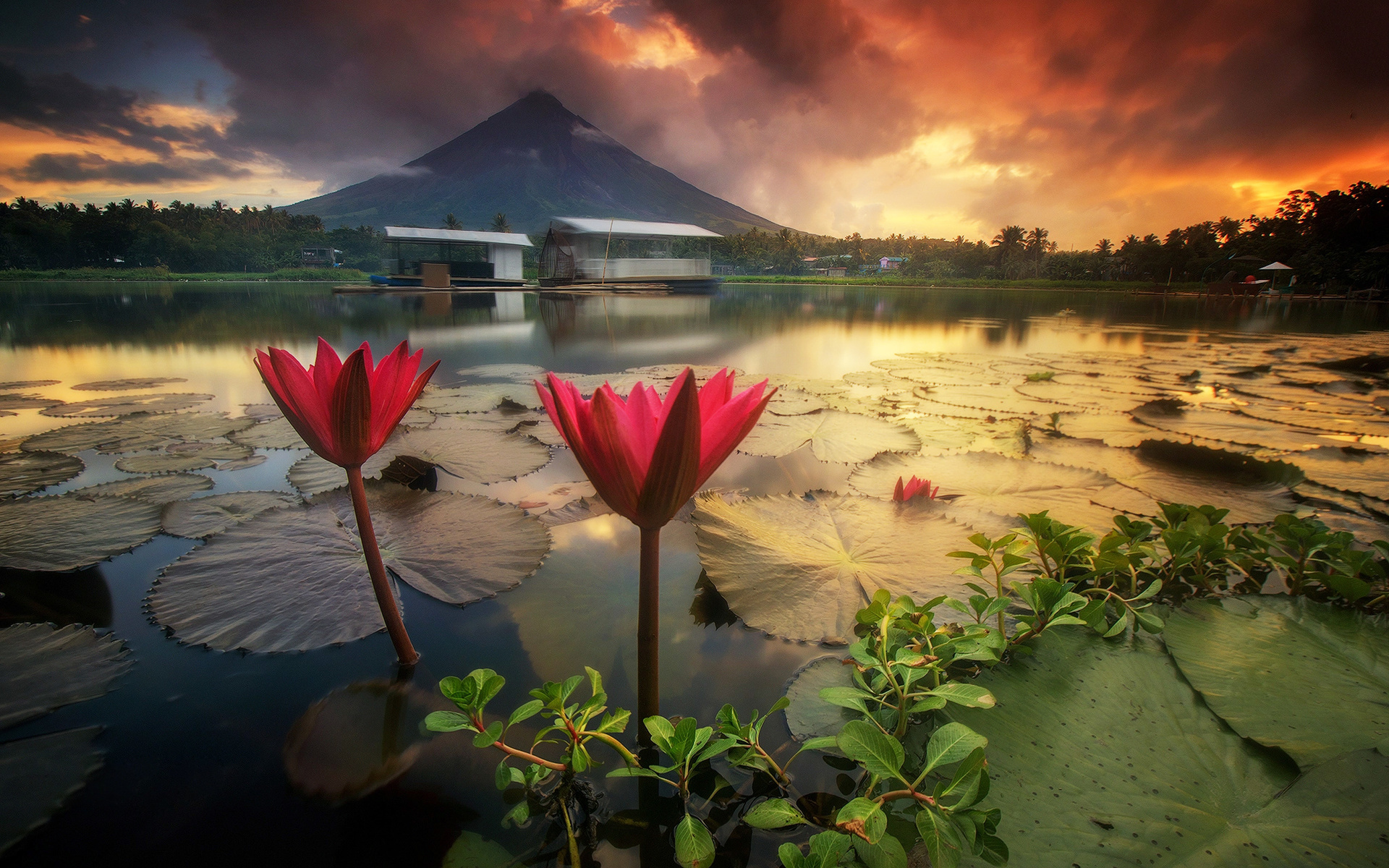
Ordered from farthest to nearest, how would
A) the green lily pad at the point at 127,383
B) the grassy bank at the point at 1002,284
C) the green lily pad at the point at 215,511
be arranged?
the grassy bank at the point at 1002,284 → the green lily pad at the point at 127,383 → the green lily pad at the point at 215,511

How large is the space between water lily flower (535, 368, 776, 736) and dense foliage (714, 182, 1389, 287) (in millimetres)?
27577

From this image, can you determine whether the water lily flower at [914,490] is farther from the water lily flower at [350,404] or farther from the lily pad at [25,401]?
the lily pad at [25,401]

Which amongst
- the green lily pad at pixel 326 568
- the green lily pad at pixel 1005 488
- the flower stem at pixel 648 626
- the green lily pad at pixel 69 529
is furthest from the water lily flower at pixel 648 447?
the green lily pad at pixel 69 529

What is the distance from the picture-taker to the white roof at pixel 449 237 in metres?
14.5

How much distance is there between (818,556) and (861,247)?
6102 centimetres

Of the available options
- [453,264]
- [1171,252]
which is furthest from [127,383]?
[1171,252]

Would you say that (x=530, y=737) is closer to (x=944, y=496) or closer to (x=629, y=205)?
(x=944, y=496)

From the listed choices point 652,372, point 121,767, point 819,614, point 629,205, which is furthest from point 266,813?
point 629,205

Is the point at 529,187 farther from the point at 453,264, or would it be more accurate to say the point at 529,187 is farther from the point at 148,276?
the point at 453,264

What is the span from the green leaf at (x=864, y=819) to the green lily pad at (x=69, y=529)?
145cm

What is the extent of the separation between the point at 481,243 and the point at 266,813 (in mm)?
17544

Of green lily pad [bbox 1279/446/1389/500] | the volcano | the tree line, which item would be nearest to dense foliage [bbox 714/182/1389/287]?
the tree line

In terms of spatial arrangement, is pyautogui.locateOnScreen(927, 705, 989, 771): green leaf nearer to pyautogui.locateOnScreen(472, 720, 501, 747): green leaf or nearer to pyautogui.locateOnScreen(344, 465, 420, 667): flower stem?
pyautogui.locateOnScreen(472, 720, 501, 747): green leaf

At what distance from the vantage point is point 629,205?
88688 mm
